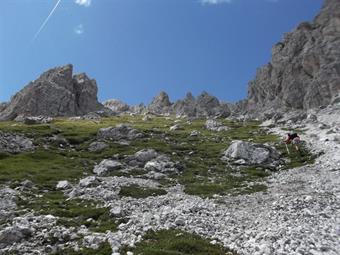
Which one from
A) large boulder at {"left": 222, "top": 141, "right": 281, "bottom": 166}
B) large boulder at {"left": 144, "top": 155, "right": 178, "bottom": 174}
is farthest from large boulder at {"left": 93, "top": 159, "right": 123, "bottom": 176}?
large boulder at {"left": 222, "top": 141, "right": 281, "bottom": 166}

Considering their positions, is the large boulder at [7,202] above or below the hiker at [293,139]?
below

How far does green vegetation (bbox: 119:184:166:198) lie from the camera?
40562 mm

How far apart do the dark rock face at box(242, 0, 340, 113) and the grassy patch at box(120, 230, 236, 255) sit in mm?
123446

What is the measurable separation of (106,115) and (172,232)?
532 ft

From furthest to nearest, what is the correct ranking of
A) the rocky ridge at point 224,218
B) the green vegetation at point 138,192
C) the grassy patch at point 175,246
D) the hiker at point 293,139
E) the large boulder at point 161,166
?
the hiker at point 293,139 → the large boulder at point 161,166 → the green vegetation at point 138,192 → the rocky ridge at point 224,218 → the grassy patch at point 175,246

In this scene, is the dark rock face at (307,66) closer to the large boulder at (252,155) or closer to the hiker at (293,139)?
the hiker at (293,139)

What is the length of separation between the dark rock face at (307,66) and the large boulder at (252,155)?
279 ft

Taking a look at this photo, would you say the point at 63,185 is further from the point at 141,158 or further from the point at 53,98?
the point at 53,98

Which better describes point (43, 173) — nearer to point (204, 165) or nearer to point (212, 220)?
point (204, 165)

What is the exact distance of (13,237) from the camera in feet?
86.9

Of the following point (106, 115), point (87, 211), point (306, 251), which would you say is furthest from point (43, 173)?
point (106, 115)

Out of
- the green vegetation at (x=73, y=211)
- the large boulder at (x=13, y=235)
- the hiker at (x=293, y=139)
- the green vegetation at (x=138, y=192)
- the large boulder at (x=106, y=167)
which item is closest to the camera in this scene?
the large boulder at (x=13, y=235)

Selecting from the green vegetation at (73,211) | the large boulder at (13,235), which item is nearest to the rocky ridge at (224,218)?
the large boulder at (13,235)

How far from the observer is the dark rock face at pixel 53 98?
559 ft
